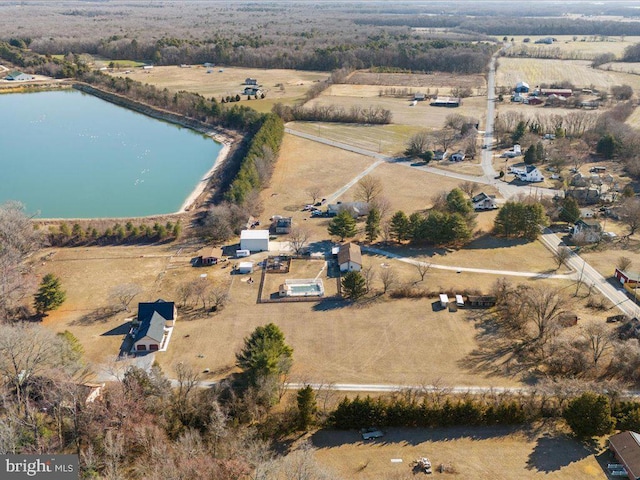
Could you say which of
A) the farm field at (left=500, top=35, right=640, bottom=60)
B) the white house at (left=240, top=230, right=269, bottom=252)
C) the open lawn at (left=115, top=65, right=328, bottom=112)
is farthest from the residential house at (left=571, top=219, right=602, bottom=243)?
the farm field at (left=500, top=35, right=640, bottom=60)

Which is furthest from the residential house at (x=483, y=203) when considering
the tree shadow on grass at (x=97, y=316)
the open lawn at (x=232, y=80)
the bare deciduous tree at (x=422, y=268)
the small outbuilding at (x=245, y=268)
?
the open lawn at (x=232, y=80)

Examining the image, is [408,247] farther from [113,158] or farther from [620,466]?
[113,158]

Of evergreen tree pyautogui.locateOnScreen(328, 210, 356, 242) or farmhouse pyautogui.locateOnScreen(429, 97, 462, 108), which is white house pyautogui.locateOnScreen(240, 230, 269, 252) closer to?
evergreen tree pyautogui.locateOnScreen(328, 210, 356, 242)

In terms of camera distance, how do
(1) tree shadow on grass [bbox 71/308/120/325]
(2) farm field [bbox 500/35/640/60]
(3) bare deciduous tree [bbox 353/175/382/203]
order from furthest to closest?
1. (2) farm field [bbox 500/35/640/60]
2. (3) bare deciduous tree [bbox 353/175/382/203]
3. (1) tree shadow on grass [bbox 71/308/120/325]

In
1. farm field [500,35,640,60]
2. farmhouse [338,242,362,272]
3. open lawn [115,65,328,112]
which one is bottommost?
farmhouse [338,242,362,272]

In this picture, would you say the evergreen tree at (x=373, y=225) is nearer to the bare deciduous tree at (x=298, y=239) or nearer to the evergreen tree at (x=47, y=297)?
the bare deciduous tree at (x=298, y=239)

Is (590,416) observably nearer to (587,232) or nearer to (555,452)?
(555,452)
